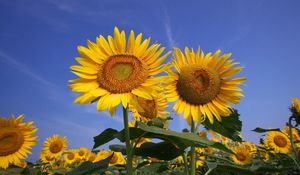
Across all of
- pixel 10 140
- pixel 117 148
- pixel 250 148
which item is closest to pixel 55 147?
pixel 10 140

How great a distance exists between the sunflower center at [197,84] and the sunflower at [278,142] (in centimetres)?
716

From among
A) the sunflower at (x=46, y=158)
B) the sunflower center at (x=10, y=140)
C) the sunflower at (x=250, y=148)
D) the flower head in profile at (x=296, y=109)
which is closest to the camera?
the sunflower center at (x=10, y=140)

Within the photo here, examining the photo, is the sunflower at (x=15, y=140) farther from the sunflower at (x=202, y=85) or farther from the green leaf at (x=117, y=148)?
the sunflower at (x=202, y=85)

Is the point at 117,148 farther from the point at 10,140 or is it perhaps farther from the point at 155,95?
the point at 10,140

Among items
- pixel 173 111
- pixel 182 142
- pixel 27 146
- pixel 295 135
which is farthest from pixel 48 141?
pixel 182 142

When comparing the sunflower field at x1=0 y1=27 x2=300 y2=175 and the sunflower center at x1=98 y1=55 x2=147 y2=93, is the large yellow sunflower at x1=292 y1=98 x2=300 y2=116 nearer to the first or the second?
the sunflower field at x1=0 y1=27 x2=300 y2=175

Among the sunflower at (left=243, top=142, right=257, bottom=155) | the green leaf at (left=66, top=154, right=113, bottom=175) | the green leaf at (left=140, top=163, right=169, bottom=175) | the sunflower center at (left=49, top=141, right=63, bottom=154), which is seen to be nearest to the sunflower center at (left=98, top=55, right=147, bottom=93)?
the green leaf at (left=66, top=154, right=113, bottom=175)

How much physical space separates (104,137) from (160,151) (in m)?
0.52

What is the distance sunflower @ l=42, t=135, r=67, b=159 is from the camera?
12.2 metres

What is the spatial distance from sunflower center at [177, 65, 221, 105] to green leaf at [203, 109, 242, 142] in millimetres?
290

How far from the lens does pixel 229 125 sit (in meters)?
4.11

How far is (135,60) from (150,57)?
0.51 ft

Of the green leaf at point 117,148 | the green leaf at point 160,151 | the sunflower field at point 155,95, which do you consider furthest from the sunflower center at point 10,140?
→ the green leaf at point 160,151

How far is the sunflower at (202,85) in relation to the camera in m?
3.99
